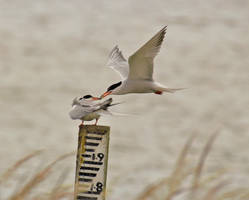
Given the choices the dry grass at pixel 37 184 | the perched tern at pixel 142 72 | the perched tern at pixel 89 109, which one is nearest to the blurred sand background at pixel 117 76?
the perched tern at pixel 142 72

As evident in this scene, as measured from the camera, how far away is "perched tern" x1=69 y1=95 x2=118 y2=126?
126 inches

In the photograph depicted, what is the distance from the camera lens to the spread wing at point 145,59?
3.63m

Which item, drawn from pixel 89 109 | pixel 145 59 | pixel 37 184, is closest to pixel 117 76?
pixel 145 59

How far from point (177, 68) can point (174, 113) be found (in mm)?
1121

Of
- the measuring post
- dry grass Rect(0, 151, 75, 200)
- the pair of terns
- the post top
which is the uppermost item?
the pair of terns

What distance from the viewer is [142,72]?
11.9 ft

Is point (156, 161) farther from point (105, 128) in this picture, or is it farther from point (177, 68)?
point (105, 128)

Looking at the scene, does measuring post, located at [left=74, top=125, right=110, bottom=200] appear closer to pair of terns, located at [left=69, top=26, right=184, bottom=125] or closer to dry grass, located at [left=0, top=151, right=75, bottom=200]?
pair of terns, located at [left=69, top=26, right=184, bottom=125]

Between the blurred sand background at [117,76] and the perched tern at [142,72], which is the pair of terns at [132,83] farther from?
the blurred sand background at [117,76]

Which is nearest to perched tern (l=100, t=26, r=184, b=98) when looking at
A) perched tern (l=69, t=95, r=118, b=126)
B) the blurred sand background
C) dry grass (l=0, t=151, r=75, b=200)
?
perched tern (l=69, t=95, r=118, b=126)

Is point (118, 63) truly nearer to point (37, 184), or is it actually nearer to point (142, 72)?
point (142, 72)

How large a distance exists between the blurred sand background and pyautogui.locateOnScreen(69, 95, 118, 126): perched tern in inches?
320

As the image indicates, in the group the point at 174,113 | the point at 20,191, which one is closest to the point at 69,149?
the point at 174,113

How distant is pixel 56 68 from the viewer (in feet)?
45.5
